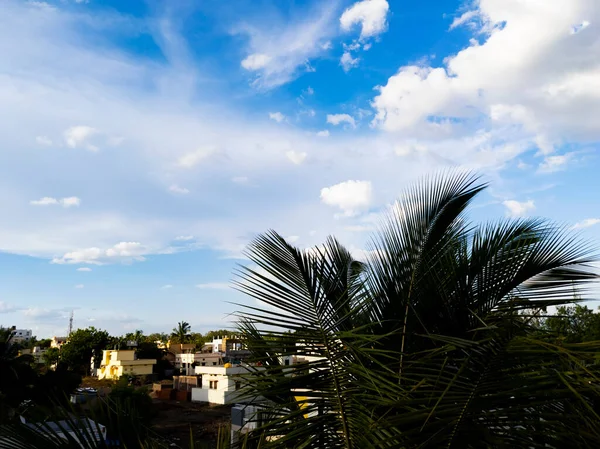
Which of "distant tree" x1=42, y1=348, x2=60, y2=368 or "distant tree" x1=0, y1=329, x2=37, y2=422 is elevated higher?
"distant tree" x1=42, y1=348, x2=60, y2=368

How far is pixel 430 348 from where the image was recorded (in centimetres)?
333

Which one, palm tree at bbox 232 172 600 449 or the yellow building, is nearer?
palm tree at bbox 232 172 600 449

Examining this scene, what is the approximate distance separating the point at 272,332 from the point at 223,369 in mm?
40067

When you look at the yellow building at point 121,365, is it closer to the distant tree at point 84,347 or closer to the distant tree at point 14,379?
the distant tree at point 84,347

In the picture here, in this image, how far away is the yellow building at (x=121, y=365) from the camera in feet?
164

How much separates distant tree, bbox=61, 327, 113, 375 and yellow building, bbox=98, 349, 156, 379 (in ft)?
16.2

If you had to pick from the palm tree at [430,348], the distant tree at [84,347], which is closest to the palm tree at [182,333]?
the distant tree at [84,347]

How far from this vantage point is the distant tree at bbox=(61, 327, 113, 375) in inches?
2210

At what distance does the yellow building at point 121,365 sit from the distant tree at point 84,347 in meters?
4.95

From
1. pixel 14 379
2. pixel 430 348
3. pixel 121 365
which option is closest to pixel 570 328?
pixel 430 348

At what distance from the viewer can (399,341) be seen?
371 cm

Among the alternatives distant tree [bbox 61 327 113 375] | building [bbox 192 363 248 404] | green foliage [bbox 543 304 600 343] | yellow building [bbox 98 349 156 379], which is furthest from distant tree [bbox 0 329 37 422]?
distant tree [bbox 61 327 113 375]

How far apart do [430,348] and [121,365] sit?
171 ft

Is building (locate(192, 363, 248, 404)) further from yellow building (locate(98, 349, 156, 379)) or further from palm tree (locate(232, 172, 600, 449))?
palm tree (locate(232, 172, 600, 449))
